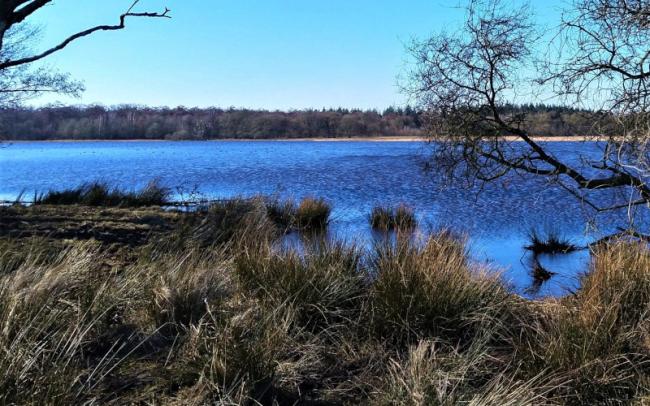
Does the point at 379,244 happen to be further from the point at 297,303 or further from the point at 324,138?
the point at 324,138

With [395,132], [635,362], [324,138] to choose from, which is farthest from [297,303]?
[324,138]

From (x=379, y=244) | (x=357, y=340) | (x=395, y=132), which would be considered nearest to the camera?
(x=357, y=340)

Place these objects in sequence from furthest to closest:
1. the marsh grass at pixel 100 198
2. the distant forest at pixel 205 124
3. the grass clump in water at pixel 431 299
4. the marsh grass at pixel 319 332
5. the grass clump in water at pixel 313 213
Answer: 1. the distant forest at pixel 205 124
2. the grass clump in water at pixel 313 213
3. the marsh grass at pixel 100 198
4. the grass clump in water at pixel 431 299
5. the marsh grass at pixel 319 332

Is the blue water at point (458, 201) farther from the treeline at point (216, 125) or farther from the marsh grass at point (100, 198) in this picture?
the treeline at point (216, 125)

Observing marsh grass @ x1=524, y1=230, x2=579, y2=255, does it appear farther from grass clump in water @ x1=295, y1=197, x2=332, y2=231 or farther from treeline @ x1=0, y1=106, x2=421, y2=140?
treeline @ x1=0, y1=106, x2=421, y2=140

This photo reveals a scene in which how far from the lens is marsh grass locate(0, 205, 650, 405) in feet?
10.1

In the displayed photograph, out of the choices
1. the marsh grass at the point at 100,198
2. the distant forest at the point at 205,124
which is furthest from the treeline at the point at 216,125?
the marsh grass at the point at 100,198

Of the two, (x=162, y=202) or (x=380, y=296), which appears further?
(x=162, y=202)

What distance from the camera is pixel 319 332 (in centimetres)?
449

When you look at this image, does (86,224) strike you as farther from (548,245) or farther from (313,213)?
(548,245)

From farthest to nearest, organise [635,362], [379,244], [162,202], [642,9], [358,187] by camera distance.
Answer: [358,187], [162,202], [379,244], [642,9], [635,362]

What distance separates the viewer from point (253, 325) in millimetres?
3773

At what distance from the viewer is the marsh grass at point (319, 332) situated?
3.08 m

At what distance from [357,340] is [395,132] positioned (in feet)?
396
